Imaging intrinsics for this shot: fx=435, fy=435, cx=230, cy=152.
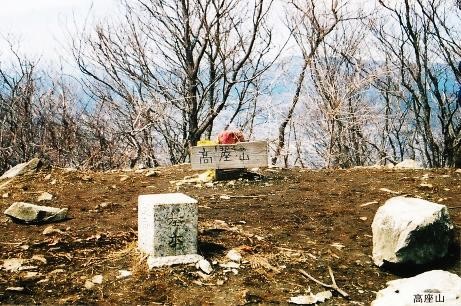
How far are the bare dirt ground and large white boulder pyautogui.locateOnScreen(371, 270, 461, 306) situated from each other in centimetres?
24

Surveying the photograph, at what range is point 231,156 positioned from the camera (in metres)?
7.17

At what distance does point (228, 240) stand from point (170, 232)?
0.79 meters

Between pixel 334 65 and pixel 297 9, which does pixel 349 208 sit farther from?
pixel 334 65

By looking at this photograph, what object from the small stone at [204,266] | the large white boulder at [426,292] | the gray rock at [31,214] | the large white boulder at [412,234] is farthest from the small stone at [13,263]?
the large white boulder at [412,234]

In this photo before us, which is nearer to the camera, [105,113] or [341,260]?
[341,260]

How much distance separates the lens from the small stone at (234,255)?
3.86 metres

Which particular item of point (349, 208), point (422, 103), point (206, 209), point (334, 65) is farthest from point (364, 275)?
point (334, 65)

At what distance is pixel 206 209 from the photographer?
5.61 meters

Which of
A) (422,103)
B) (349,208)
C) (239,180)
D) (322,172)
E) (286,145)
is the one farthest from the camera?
(286,145)

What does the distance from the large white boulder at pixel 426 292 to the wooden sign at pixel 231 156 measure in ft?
13.3

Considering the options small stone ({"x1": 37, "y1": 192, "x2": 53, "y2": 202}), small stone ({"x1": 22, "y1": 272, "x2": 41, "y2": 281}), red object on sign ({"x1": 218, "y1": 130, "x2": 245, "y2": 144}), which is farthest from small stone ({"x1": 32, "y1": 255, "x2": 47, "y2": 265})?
red object on sign ({"x1": 218, "y1": 130, "x2": 245, "y2": 144})

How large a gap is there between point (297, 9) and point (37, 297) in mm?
14698

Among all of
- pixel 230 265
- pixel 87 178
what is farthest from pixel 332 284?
pixel 87 178

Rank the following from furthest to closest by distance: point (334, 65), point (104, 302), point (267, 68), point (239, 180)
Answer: point (334, 65), point (267, 68), point (239, 180), point (104, 302)
